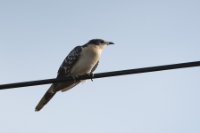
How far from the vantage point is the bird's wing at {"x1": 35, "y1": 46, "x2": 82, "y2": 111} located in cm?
1144

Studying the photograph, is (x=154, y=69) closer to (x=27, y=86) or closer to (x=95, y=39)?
(x=27, y=86)

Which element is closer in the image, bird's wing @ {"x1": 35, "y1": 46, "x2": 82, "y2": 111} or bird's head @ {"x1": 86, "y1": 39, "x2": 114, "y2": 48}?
bird's wing @ {"x1": 35, "y1": 46, "x2": 82, "y2": 111}

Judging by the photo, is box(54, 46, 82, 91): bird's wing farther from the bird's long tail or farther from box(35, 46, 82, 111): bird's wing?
the bird's long tail

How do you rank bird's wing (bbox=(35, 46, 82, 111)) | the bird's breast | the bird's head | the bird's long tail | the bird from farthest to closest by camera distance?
the bird's head
the bird's breast
the bird
bird's wing (bbox=(35, 46, 82, 111))
the bird's long tail

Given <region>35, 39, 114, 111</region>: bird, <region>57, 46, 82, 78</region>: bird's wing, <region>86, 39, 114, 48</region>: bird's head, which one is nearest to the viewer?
<region>35, 39, 114, 111</region>: bird

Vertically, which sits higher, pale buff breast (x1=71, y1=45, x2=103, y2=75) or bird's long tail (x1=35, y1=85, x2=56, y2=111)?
pale buff breast (x1=71, y1=45, x2=103, y2=75)

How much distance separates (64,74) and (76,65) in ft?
1.17

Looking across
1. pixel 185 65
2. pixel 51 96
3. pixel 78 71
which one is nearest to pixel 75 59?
pixel 78 71

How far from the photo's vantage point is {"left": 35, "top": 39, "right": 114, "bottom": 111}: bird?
11.8 m

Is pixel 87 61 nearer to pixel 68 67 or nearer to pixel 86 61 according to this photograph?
pixel 86 61

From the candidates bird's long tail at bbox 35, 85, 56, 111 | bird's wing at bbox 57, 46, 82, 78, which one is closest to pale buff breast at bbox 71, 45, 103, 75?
bird's wing at bbox 57, 46, 82, 78

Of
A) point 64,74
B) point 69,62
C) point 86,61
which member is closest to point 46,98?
point 64,74

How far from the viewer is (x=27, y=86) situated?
7.43 meters

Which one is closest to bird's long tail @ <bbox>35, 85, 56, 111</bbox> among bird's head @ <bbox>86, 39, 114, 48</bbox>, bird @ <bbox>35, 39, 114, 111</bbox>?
bird @ <bbox>35, 39, 114, 111</bbox>
